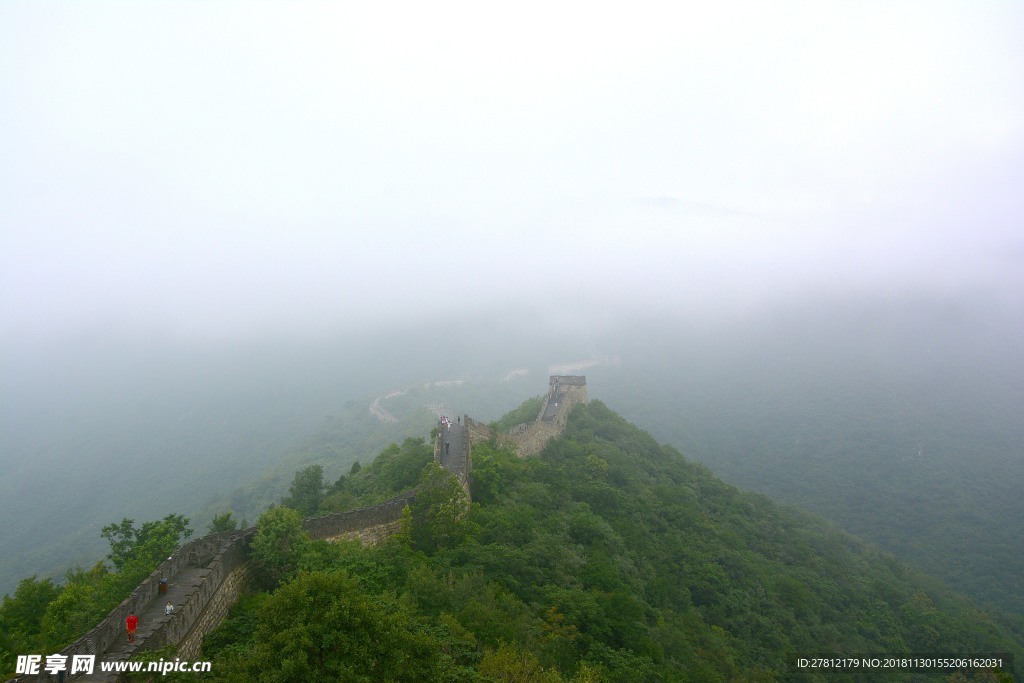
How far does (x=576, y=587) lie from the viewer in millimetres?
20391

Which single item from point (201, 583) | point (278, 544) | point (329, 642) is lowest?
point (278, 544)

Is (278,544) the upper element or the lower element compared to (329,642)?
lower

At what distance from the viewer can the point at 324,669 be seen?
916 cm

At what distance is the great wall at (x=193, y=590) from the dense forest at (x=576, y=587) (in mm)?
516

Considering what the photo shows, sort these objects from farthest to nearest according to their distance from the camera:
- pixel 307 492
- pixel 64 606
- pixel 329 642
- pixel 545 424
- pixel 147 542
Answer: pixel 545 424, pixel 307 492, pixel 147 542, pixel 64 606, pixel 329 642

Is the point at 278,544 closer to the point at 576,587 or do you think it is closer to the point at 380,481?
the point at 380,481

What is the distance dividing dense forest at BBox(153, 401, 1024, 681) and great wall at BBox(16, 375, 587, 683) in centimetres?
52

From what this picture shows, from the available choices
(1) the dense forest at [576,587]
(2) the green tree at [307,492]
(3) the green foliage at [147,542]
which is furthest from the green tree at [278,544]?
(2) the green tree at [307,492]

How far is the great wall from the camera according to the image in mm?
11289

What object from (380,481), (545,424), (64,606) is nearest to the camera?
(64,606)

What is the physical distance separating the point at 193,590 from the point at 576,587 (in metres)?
12.5

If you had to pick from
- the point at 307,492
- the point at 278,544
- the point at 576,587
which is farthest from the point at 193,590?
the point at 576,587

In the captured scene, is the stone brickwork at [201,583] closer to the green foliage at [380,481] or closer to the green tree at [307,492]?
the green foliage at [380,481]

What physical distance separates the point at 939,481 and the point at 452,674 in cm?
8064
